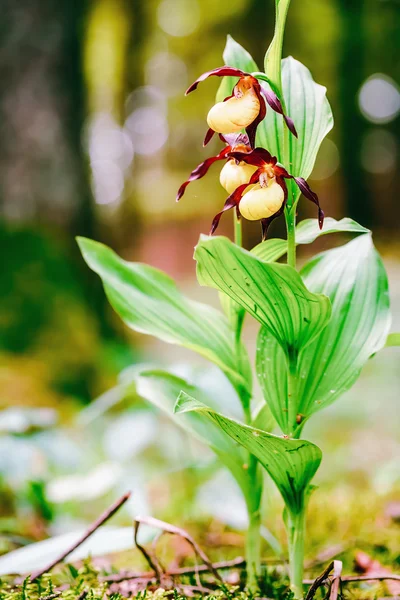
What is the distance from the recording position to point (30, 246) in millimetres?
2002

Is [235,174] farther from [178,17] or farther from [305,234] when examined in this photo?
[178,17]

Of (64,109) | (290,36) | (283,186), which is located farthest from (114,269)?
Answer: (290,36)

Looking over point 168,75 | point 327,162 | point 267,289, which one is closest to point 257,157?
point 267,289

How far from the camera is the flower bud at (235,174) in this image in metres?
0.56

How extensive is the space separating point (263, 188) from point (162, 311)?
25cm

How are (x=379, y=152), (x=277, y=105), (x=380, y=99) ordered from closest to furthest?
1. (x=277, y=105)
2. (x=380, y=99)
3. (x=379, y=152)

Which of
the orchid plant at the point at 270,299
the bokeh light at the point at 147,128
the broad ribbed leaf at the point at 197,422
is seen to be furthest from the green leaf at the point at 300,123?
the bokeh light at the point at 147,128

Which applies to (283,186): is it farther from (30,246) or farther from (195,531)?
(30,246)

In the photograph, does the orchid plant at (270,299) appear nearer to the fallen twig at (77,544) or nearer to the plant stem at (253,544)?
the plant stem at (253,544)

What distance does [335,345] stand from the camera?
0.66 meters

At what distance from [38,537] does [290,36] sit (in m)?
5.78

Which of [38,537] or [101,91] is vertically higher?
[101,91]

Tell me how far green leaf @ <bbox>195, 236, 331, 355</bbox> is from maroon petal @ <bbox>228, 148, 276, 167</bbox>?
0.35 feet

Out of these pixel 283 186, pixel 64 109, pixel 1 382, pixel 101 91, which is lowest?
pixel 1 382
